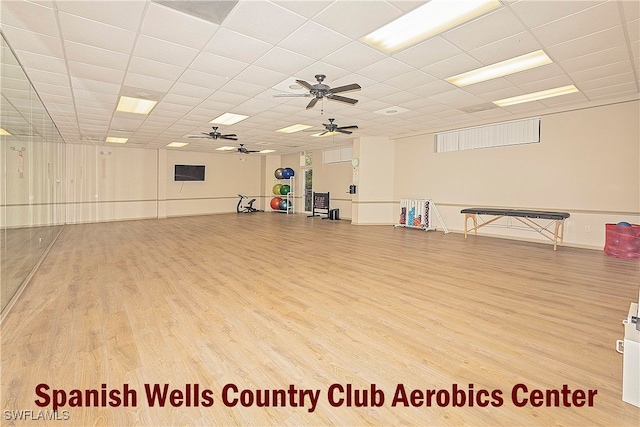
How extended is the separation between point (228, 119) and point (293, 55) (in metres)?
4.40

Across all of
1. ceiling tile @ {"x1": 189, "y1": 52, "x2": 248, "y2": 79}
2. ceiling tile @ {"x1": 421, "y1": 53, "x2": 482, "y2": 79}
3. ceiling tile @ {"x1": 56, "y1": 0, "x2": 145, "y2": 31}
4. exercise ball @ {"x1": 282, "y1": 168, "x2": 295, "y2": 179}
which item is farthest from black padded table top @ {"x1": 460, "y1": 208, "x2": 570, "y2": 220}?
exercise ball @ {"x1": 282, "y1": 168, "x2": 295, "y2": 179}

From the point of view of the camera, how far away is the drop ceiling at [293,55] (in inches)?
129

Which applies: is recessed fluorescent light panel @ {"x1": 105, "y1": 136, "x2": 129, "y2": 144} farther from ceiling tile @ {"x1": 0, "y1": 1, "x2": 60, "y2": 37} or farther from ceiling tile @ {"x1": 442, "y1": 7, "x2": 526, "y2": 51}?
ceiling tile @ {"x1": 442, "y1": 7, "x2": 526, "y2": 51}

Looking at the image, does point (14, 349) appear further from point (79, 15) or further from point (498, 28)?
point (498, 28)

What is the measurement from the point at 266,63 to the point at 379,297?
11.5 feet

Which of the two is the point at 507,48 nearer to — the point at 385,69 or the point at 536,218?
the point at 385,69

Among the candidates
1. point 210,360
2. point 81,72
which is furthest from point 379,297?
point 81,72

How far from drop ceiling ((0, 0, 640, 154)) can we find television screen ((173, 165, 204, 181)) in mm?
6655

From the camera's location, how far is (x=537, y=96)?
6254 millimetres

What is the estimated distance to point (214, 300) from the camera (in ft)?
11.5

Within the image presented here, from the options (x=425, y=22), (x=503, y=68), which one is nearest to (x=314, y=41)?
(x=425, y=22)

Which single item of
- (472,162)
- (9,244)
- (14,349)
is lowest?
(14,349)

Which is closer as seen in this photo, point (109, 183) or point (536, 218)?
point (536, 218)

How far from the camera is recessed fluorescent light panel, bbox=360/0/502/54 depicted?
10.6ft
